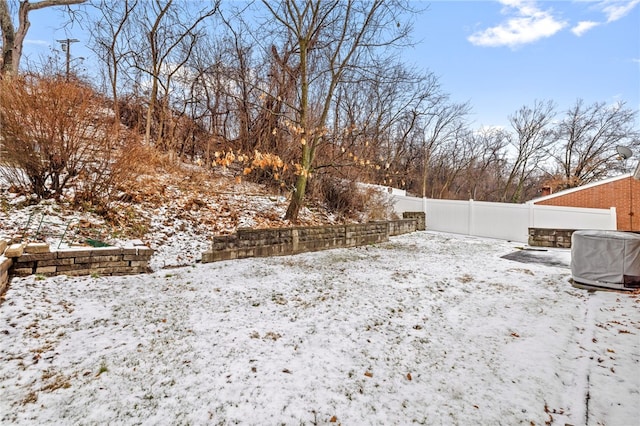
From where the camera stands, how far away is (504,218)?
35.7 feet

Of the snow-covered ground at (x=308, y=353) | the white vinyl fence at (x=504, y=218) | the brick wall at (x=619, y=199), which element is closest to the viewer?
the snow-covered ground at (x=308, y=353)

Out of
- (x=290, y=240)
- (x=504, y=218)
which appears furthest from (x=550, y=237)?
(x=290, y=240)

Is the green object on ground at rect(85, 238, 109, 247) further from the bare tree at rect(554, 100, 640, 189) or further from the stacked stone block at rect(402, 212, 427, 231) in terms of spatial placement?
the bare tree at rect(554, 100, 640, 189)

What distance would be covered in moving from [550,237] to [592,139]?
22.3 metres

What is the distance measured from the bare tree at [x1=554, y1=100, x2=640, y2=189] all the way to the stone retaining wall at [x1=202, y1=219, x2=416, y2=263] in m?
23.6

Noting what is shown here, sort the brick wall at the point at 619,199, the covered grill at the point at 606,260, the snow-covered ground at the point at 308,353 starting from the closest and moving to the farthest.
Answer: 1. the snow-covered ground at the point at 308,353
2. the covered grill at the point at 606,260
3. the brick wall at the point at 619,199

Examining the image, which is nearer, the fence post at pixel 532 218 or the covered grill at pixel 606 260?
the covered grill at pixel 606 260

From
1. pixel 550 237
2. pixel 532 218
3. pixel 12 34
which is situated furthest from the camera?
pixel 532 218

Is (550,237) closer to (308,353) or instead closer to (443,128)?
(308,353)

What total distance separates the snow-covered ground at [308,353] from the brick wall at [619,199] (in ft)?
44.1

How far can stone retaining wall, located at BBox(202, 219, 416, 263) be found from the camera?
5625 millimetres

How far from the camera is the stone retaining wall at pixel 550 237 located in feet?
28.9

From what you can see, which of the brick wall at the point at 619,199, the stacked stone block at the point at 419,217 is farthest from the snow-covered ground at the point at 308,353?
the brick wall at the point at 619,199

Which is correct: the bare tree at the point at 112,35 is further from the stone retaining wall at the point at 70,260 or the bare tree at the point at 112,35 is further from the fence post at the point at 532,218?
the fence post at the point at 532,218
